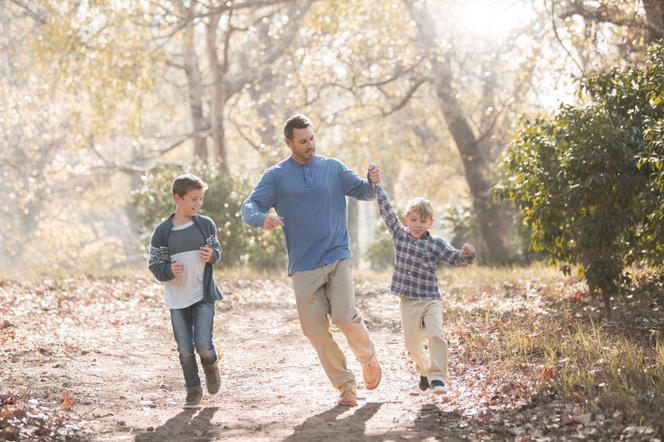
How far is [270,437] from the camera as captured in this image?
18.5 ft

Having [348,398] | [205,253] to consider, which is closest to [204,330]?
[205,253]

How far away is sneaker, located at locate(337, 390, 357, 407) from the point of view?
21.4ft

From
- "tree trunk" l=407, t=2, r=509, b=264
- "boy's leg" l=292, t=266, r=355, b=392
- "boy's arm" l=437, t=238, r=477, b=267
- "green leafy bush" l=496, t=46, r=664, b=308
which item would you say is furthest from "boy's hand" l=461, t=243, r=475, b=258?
"tree trunk" l=407, t=2, r=509, b=264

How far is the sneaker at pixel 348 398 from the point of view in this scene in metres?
6.52

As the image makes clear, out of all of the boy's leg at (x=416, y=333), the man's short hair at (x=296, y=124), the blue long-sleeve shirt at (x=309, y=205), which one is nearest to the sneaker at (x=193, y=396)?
the blue long-sleeve shirt at (x=309, y=205)

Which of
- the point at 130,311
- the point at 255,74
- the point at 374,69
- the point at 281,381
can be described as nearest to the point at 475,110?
the point at 374,69

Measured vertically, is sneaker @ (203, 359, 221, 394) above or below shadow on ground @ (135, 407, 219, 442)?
above

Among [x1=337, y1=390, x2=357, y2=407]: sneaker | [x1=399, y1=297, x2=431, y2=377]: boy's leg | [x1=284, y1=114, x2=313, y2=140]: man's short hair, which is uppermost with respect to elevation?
[x1=284, y1=114, x2=313, y2=140]: man's short hair

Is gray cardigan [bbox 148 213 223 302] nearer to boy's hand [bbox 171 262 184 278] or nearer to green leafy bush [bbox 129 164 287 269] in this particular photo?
boy's hand [bbox 171 262 184 278]

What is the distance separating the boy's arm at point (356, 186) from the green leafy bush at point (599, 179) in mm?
3041

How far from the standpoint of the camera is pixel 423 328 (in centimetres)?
679

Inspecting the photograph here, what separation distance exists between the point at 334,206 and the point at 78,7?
43.3ft

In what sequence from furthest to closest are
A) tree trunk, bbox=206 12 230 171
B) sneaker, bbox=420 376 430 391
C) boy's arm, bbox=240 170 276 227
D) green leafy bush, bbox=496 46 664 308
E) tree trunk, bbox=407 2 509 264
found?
1. tree trunk, bbox=206 12 230 171
2. tree trunk, bbox=407 2 509 264
3. green leafy bush, bbox=496 46 664 308
4. sneaker, bbox=420 376 430 391
5. boy's arm, bbox=240 170 276 227

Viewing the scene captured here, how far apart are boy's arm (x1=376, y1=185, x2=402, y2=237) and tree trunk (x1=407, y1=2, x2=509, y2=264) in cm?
1224
